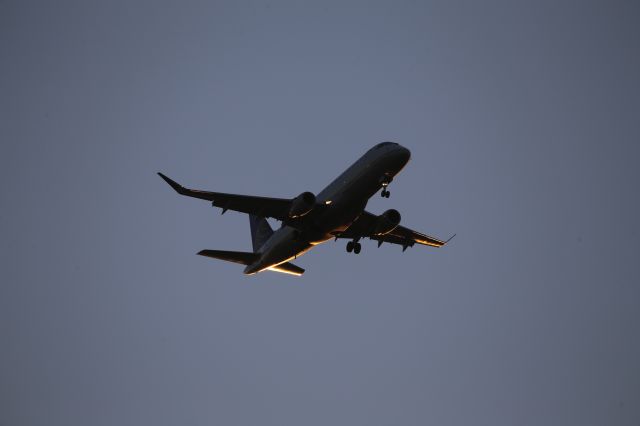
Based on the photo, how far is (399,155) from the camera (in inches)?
1419

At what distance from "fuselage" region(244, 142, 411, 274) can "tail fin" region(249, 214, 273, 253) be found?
819cm

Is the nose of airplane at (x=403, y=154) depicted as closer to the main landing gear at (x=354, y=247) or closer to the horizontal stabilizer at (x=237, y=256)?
the main landing gear at (x=354, y=247)

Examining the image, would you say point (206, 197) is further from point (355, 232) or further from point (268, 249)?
point (355, 232)

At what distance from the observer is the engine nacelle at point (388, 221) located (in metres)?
40.2

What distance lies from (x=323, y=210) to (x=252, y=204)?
396 centimetres

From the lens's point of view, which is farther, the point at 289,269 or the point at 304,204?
the point at 289,269

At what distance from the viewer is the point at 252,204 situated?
38438 millimetres

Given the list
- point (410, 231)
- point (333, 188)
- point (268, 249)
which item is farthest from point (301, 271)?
point (333, 188)

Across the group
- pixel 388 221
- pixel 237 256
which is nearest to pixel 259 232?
pixel 237 256

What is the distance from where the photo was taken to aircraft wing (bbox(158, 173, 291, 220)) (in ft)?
123

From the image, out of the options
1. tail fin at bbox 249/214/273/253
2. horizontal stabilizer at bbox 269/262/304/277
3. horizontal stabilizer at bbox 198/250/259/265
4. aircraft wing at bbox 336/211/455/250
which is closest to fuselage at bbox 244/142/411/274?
aircraft wing at bbox 336/211/455/250

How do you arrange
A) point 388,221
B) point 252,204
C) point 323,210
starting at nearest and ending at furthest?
point 323,210 < point 252,204 < point 388,221

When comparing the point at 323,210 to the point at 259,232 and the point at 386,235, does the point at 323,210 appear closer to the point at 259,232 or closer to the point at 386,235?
the point at 386,235

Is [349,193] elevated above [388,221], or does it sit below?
below
